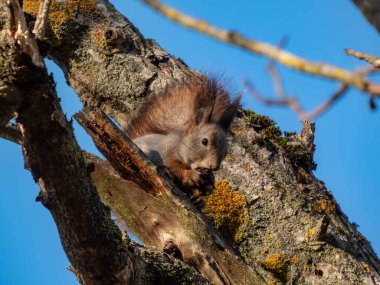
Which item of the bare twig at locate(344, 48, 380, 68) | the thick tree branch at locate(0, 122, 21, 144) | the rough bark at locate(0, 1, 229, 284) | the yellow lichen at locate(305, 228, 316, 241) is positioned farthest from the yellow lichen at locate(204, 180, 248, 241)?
the bare twig at locate(344, 48, 380, 68)

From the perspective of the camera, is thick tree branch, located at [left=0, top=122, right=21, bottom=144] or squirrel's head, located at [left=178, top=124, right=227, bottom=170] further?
squirrel's head, located at [left=178, top=124, right=227, bottom=170]

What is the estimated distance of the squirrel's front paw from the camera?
442 centimetres

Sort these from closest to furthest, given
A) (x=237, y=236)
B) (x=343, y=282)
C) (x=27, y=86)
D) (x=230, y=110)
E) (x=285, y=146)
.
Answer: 1. (x=27, y=86)
2. (x=343, y=282)
3. (x=237, y=236)
4. (x=285, y=146)
5. (x=230, y=110)

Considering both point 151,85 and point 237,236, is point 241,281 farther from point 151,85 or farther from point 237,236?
point 151,85

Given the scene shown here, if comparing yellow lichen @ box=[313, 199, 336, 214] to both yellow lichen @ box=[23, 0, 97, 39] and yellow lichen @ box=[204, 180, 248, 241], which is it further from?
yellow lichen @ box=[23, 0, 97, 39]

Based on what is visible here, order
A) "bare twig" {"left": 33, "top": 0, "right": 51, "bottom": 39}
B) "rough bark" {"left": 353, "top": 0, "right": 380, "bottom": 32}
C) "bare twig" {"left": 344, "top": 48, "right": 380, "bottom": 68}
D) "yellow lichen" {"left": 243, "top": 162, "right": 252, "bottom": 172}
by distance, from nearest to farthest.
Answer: "rough bark" {"left": 353, "top": 0, "right": 380, "bottom": 32}, "bare twig" {"left": 344, "top": 48, "right": 380, "bottom": 68}, "bare twig" {"left": 33, "top": 0, "right": 51, "bottom": 39}, "yellow lichen" {"left": 243, "top": 162, "right": 252, "bottom": 172}

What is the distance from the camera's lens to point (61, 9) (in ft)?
14.6

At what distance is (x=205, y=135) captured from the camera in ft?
17.1

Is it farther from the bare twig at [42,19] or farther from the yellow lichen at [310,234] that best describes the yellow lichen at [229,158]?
the bare twig at [42,19]

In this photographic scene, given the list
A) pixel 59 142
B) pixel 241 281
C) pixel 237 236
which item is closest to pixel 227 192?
pixel 237 236

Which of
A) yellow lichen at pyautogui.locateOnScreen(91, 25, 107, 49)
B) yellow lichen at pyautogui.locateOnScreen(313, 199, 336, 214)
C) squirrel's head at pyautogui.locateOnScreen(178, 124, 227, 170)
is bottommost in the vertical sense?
yellow lichen at pyautogui.locateOnScreen(313, 199, 336, 214)

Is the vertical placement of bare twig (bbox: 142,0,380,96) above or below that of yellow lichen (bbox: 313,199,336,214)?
below

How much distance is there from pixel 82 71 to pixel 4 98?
2.29m

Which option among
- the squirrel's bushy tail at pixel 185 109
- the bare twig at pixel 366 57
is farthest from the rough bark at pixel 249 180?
the bare twig at pixel 366 57
